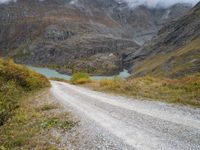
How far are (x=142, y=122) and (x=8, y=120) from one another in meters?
11.1

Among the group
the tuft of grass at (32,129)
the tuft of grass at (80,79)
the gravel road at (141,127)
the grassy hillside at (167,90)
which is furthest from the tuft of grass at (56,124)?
the tuft of grass at (80,79)

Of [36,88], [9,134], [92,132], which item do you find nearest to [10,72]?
[36,88]

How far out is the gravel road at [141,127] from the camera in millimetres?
15344

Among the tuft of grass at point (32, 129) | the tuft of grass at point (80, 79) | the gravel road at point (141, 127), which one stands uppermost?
the gravel road at point (141, 127)

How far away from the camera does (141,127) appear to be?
18.5 meters

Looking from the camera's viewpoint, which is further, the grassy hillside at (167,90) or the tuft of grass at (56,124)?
the grassy hillside at (167,90)

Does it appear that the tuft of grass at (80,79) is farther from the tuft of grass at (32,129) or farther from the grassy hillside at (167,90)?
the tuft of grass at (32,129)

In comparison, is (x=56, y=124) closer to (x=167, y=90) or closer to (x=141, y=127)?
(x=141, y=127)

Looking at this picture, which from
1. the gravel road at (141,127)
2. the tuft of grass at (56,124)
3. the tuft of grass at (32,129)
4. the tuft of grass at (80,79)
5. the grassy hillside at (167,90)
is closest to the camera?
the gravel road at (141,127)

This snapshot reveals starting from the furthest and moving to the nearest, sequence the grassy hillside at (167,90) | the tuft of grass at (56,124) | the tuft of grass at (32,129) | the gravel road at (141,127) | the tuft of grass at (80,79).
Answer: the tuft of grass at (80,79) → the grassy hillside at (167,90) → the tuft of grass at (56,124) → the tuft of grass at (32,129) → the gravel road at (141,127)

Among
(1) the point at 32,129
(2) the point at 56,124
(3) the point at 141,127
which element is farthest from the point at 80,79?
(3) the point at 141,127

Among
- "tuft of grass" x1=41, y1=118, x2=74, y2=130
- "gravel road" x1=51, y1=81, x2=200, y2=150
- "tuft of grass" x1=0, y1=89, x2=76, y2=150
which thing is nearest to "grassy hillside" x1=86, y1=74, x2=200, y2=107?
"gravel road" x1=51, y1=81, x2=200, y2=150

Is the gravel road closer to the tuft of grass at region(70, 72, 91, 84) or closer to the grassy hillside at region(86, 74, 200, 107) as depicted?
the grassy hillside at region(86, 74, 200, 107)

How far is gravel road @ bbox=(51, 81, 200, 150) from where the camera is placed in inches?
604
